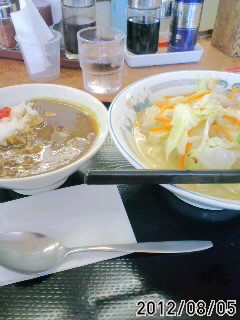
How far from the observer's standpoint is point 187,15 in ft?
4.70

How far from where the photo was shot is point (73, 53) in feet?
4.93

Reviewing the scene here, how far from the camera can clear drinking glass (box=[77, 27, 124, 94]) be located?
1.28 m

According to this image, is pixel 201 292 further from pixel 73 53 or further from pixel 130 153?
pixel 73 53

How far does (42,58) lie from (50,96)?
52 cm

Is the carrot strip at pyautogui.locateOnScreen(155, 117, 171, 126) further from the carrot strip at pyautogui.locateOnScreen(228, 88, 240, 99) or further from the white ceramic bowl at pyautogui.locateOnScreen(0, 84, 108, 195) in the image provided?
the carrot strip at pyautogui.locateOnScreen(228, 88, 240, 99)

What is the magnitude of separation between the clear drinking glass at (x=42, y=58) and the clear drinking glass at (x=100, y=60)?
13 centimetres

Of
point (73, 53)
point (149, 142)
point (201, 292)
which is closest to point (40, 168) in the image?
point (149, 142)

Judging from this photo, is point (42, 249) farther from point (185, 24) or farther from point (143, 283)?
point (185, 24)

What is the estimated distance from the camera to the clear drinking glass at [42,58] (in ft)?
4.29

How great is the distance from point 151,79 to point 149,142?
0.76ft

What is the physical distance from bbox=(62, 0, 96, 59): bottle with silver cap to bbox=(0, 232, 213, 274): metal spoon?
3.69ft
